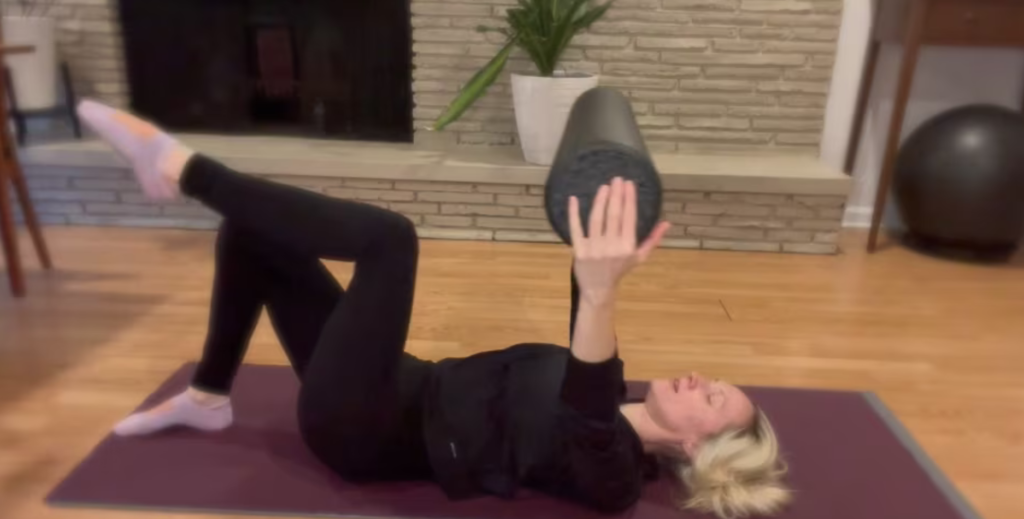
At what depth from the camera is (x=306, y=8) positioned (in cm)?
322

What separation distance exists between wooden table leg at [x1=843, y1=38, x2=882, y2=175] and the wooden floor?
400 mm

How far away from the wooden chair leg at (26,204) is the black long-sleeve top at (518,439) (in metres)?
1.63

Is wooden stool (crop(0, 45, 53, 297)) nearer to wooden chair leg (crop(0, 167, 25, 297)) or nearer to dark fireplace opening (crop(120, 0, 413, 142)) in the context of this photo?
wooden chair leg (crop(0, 167, 25, 297))

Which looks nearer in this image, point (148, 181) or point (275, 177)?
point (148, 181)

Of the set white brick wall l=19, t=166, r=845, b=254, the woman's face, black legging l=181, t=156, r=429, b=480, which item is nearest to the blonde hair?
the woman's face

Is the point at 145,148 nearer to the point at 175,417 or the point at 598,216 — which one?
the point at 175,417

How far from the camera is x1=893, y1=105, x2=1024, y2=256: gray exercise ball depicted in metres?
2.80

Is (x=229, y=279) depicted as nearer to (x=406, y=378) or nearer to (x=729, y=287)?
(x=406, y=378)

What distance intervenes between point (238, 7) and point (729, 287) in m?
2.04

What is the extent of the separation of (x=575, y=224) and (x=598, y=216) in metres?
0.05

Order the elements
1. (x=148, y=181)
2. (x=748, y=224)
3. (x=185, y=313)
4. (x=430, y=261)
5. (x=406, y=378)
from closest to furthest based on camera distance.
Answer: (x=148, y=181) < (x=406, y=378) < (x=185, y=313) < (x=430, y=261) < (x=748, y=224)

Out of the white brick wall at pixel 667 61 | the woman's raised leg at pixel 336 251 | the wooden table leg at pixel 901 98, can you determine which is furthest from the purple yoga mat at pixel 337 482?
the white brick wall at pixel 667 61

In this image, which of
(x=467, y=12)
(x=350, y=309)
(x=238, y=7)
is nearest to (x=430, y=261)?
(x=467, y=12)

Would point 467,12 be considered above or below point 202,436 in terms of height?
above
